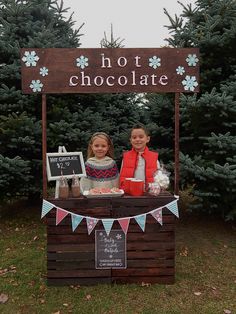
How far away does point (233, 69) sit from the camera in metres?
6.21

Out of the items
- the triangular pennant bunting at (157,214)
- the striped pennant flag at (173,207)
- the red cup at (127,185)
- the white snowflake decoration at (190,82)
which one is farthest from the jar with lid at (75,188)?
the white snowflake decoration at (190,82)

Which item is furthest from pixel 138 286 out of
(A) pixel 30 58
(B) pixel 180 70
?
(A) pixel 30 58

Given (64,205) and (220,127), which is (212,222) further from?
(64,205)

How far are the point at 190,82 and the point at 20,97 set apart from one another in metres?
3.37

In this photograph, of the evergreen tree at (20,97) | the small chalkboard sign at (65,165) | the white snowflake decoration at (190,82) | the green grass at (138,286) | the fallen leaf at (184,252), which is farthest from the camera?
the evergreen tree at (20,97)

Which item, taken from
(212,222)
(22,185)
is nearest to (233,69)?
(212,222)

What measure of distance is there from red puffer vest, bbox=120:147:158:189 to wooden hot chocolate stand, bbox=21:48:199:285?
380 mm

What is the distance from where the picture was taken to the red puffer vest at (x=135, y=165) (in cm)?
472

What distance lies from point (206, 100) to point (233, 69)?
1195mm

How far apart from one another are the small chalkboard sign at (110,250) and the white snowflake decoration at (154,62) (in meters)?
2.13

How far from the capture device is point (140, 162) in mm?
4785

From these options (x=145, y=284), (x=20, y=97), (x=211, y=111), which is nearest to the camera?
(x=145, y=284)

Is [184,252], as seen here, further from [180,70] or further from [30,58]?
[30,58]

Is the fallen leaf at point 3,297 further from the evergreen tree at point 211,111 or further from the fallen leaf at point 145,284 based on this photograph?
the evergreen tree at point 211,111
